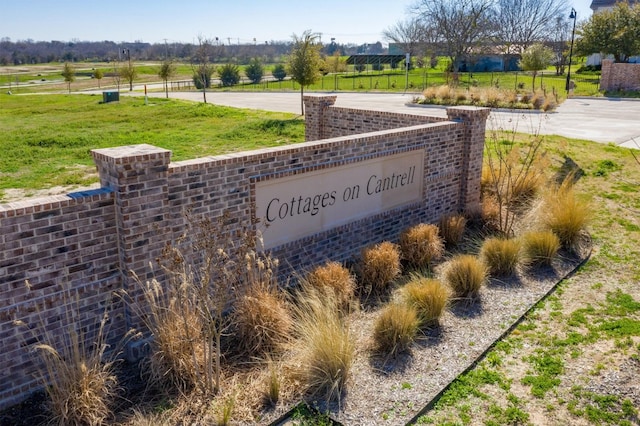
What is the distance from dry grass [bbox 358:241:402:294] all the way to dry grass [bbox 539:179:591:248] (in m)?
3.05

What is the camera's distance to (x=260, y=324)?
18.7 ft

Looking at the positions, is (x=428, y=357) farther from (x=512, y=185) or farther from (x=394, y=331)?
(x=512, y=185)

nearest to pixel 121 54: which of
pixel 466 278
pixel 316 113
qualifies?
pixel 316 113

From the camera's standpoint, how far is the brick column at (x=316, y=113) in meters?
A: 12.0

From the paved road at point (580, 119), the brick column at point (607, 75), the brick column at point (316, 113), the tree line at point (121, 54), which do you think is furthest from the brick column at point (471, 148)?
the tree line at point (121, 54)

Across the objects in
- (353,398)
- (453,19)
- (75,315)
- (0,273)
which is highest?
(453,19)

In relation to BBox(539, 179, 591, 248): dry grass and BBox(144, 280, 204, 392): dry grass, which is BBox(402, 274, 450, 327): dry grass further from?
BBox(539, 179, 591, 248): dry grass

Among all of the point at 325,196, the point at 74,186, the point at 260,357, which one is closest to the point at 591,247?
the point at 325,196

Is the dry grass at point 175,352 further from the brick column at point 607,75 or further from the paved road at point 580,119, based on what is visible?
the brick column at point 607,75

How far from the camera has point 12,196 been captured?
10664mm

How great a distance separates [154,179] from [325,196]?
2595 millimetres

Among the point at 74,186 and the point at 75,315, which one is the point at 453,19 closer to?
the point at 74,186

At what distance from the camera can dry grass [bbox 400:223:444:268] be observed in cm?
798

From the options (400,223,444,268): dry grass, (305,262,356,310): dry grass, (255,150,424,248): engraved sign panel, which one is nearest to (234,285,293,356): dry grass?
(305,262,356,310): dry grass
